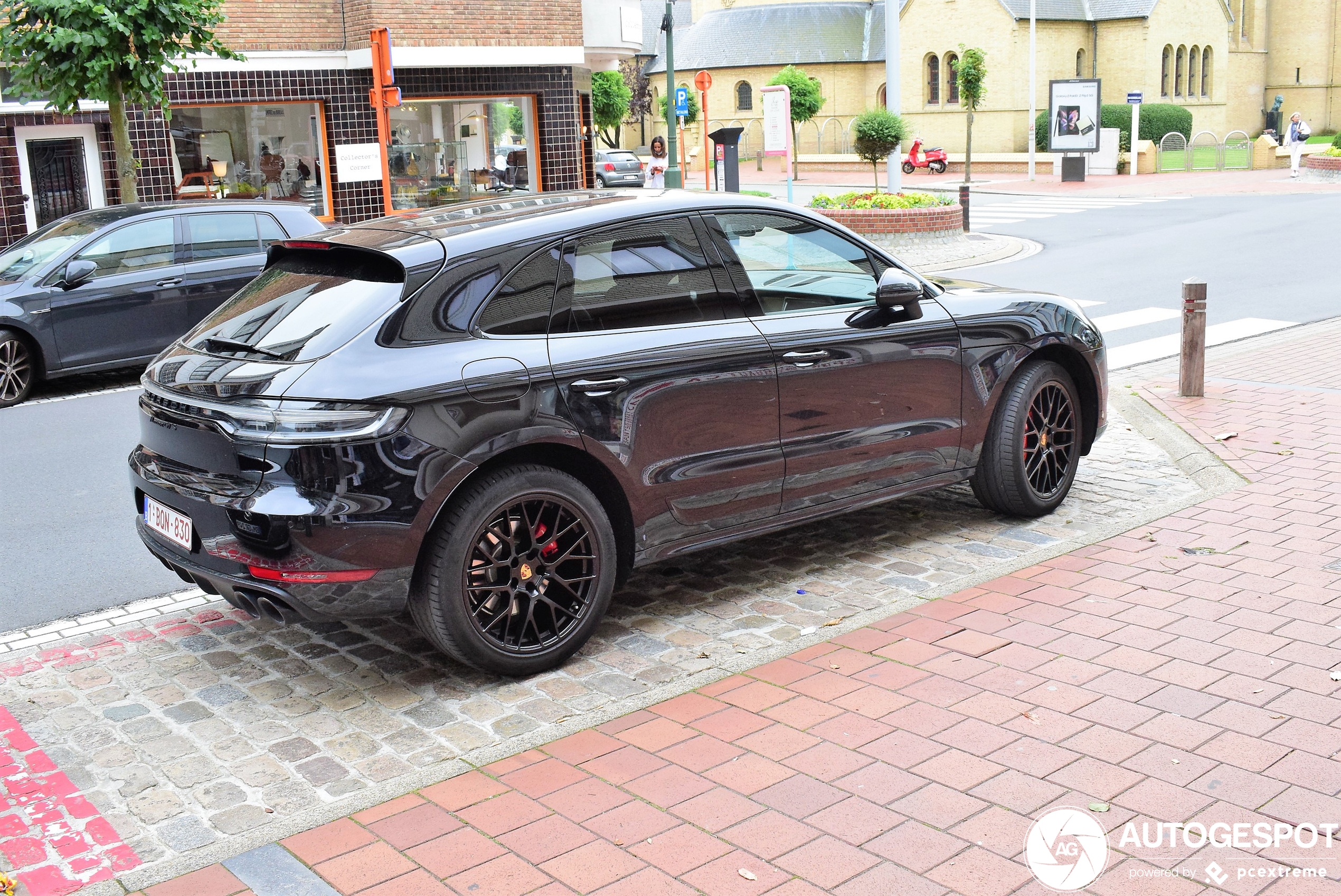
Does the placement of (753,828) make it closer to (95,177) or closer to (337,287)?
(337,287)

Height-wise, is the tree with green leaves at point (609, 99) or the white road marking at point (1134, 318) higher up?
the tree with green leaves at point (609, 99)

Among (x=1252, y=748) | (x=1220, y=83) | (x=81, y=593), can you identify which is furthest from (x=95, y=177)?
(x=1220, y=83)

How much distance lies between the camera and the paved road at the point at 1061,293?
6320 millimetres

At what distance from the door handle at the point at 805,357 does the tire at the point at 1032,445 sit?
123 centimetres

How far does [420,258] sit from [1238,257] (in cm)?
1674

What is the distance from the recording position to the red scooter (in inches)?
1868

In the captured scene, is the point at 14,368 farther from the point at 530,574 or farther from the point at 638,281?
the point at 530,574

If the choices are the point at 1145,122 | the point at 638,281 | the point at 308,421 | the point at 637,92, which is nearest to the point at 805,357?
the point at 638,281

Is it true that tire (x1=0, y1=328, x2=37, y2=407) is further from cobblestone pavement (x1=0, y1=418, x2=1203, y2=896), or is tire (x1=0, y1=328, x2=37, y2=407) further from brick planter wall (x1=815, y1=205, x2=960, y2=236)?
brick planter wall (x1=815, y1=205, x2=960, y2=236)

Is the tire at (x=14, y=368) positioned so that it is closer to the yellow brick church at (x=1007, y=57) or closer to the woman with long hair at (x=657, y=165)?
the woman with long hair at (x=657, y=165)

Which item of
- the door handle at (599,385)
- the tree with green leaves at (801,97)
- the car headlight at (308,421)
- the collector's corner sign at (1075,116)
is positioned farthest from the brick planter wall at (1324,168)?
the car headlight at (308,421)

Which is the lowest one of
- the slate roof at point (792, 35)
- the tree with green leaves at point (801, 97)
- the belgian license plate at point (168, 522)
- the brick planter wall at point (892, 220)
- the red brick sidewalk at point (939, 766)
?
the red brick sidewalk at point (939, 766)

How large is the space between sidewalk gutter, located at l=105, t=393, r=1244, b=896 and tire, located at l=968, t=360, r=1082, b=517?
32 centimetres

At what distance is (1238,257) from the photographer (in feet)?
60.8
